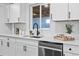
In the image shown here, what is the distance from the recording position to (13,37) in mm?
4777

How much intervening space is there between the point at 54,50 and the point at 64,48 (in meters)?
0.33

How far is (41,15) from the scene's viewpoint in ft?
15.7

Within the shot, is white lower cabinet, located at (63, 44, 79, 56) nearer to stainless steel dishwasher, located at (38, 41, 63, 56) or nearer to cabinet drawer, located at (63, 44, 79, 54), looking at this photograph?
cabinet drawer, located at (63, 44, 79, 54)

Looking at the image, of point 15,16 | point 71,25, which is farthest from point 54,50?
point 15,16

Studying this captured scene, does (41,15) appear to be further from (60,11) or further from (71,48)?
(71,48)

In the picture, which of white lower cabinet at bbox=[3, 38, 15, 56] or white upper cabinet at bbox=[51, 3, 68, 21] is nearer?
white upper cabinet at bbox=[51, 3, 68, 21]

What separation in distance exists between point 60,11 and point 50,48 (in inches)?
37.2

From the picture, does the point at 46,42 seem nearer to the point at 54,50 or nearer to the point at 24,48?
the point at 54,50

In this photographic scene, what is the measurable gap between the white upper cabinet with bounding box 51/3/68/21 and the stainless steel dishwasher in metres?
0.69

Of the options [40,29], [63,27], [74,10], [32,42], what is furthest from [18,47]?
[74,10]

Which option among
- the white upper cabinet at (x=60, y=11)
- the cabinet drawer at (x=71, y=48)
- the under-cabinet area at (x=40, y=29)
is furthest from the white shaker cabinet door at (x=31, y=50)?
the cabinet drawer at (x=71, y=48)

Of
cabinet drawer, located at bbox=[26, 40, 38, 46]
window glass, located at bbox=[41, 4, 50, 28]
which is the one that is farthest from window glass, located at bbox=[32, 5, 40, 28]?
cabinet drawer, located at bbox=[26, 40, 38, 46]

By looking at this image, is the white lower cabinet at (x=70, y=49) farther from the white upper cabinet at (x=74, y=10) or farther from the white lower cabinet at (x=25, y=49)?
the white lower cabinet at (x=25, y=49)

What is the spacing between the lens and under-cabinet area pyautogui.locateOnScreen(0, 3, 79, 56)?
3.20 meters
